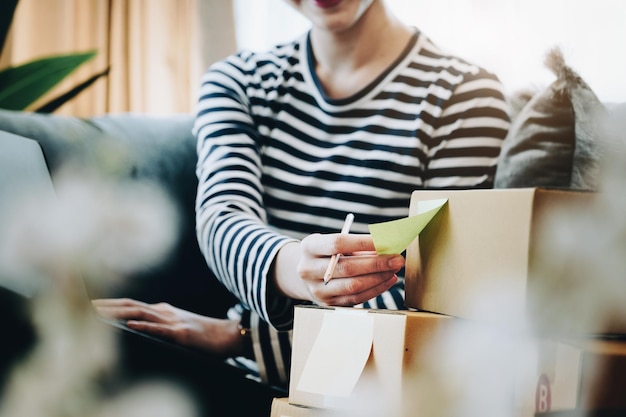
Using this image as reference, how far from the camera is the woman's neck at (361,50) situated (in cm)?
99

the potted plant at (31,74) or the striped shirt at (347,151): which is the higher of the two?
the potted plant at (31,74)

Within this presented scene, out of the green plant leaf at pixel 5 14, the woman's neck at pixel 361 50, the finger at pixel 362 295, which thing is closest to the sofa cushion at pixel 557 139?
the woman's neck at pixel 361 50

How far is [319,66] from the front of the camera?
1037mm

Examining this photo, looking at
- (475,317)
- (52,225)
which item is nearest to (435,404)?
(475,317)

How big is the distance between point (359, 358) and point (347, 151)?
0.44m

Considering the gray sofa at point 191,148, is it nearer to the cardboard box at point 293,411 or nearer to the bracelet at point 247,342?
the bracelet at point 247,342

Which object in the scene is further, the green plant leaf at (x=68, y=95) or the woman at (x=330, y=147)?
the green plant leaf at (x=68, y=95)

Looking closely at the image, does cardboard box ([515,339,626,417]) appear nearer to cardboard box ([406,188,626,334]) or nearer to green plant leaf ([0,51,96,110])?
cardboard box ([406,188,626,334])

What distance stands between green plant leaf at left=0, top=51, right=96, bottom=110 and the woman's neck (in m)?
0.38

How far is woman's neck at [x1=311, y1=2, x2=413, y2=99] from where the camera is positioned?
99cm

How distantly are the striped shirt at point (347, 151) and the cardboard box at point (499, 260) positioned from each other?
0.31 metres

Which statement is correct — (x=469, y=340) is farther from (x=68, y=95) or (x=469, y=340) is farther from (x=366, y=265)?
(x=68, y=95)

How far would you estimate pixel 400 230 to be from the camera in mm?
563

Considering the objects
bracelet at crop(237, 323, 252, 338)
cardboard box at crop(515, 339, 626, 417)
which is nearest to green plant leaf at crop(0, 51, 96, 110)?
bracelet at crop(237, 323, 252, 338)
